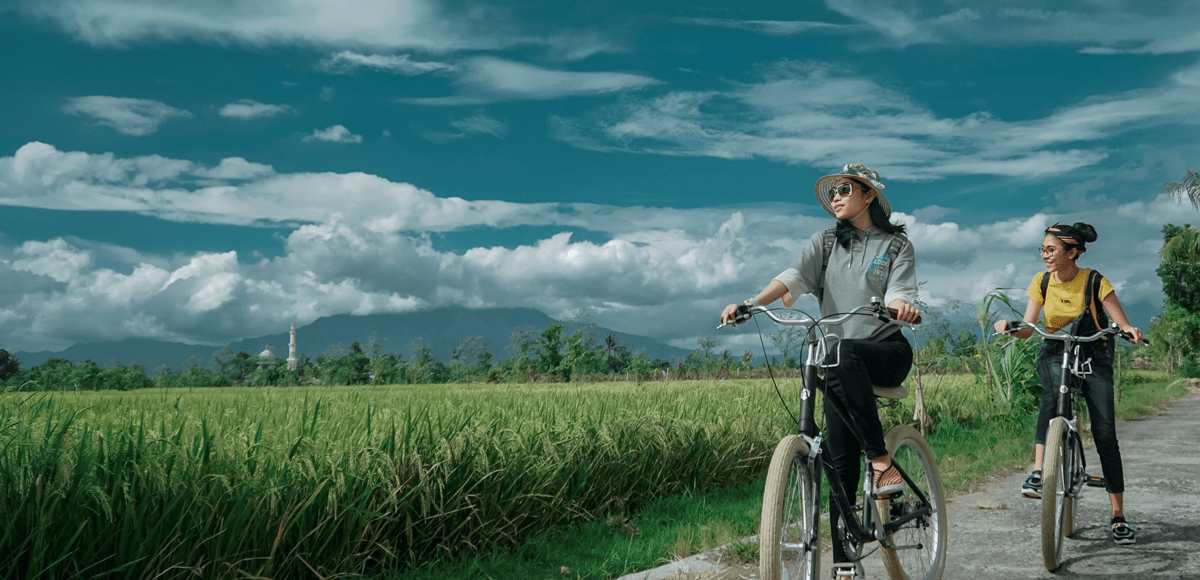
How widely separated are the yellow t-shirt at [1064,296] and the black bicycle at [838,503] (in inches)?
82.6

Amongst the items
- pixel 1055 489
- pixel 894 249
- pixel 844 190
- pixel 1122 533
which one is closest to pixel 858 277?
pixel 894 249

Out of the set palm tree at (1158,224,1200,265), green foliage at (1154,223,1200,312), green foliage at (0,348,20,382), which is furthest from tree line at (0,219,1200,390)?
green foliage at (1154,223,1200,312)

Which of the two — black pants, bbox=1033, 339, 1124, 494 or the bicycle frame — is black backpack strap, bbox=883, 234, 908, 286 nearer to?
the bicycle frame

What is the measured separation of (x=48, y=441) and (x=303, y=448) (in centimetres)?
114

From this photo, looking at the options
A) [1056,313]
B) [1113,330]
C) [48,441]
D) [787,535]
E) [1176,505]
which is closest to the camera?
[787,535]

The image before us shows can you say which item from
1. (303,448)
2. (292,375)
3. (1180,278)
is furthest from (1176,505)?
(1180,278)

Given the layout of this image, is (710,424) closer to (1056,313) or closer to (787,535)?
(1056,313)

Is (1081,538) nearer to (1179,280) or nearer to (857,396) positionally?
(857,396)

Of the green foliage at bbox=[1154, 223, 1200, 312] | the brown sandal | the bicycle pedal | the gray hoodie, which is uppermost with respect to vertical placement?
the green foliage at bbox=[1154, 223, 1200, 312]

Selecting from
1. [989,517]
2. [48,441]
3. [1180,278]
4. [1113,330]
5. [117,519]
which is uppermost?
[1180,278]

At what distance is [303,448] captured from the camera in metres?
4.42

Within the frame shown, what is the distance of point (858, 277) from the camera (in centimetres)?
397

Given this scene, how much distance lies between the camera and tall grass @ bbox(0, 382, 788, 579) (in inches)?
137

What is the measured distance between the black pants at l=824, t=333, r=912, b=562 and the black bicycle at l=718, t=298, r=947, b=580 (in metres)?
0.04
